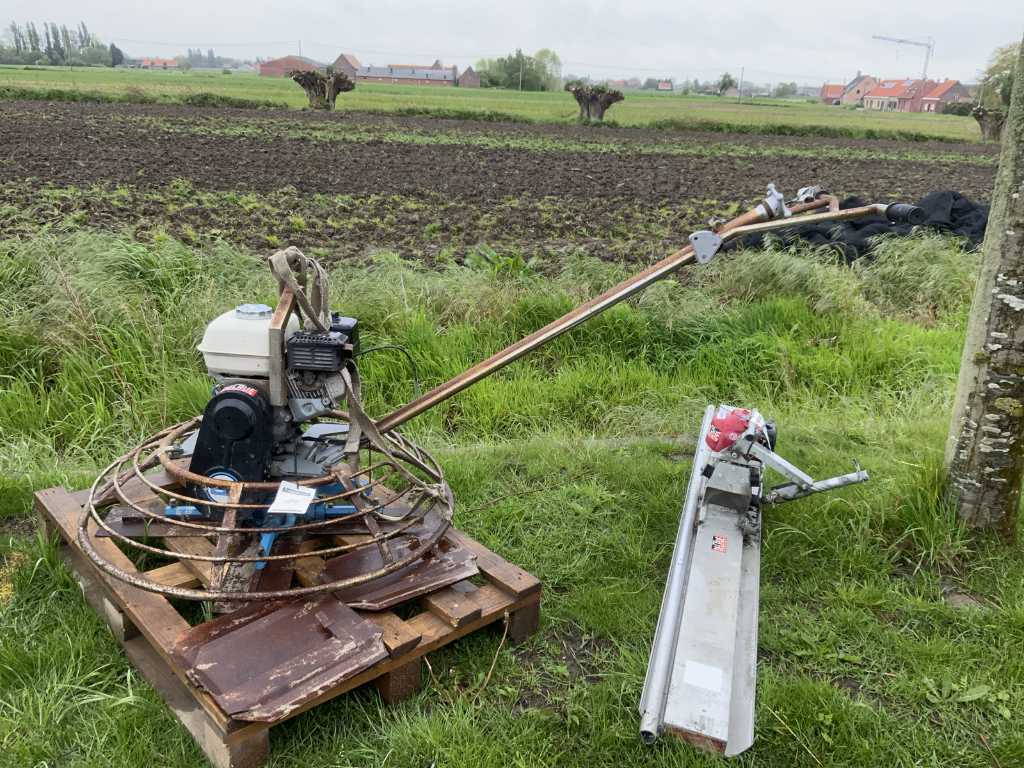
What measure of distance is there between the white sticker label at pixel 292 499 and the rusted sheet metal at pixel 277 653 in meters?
0.30

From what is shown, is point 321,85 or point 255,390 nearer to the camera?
point 255,390

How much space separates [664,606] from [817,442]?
1976 mm

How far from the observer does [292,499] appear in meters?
2.27

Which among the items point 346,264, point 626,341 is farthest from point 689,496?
point 346,264

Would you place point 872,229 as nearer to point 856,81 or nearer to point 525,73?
point 525,73

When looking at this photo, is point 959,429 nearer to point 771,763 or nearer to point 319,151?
point 771,763

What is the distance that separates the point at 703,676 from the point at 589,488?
4.64ft

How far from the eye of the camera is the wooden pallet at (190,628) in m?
1.96

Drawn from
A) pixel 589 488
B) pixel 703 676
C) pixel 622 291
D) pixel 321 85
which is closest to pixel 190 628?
pixel 703 676

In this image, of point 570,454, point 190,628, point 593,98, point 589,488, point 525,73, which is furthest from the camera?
point 525,73

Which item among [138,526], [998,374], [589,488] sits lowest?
[589,488]

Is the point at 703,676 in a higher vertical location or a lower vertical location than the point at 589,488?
higher

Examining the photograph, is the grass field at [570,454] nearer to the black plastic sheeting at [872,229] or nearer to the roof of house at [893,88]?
the black plastic sheeting at [872,229]

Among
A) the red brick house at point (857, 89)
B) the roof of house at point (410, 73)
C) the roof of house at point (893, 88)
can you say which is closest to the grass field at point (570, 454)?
the roof of house at point (410, 73)
